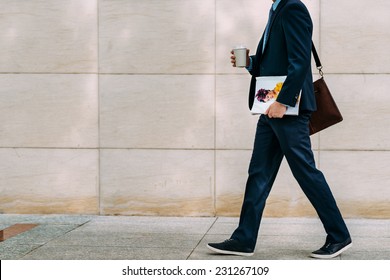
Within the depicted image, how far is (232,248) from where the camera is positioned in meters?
5.29

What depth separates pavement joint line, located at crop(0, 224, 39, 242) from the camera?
6101 millimetres

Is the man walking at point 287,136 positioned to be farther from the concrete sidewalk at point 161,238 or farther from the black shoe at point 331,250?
the concrete sidewalk at point 161,238

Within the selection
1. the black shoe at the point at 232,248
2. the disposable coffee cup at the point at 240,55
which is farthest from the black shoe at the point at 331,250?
the disposable coffee cup at the point at 240,55

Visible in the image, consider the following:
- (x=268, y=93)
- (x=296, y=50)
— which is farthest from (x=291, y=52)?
(x=268, y=93)

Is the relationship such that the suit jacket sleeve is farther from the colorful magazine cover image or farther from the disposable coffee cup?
the disposable coffee cup

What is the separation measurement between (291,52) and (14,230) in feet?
10.2

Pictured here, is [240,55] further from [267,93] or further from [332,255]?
[332,255]

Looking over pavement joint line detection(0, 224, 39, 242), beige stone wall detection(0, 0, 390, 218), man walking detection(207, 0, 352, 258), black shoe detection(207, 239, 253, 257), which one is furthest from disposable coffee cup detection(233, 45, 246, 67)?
pavement joint line detection(0, 224, 39, 242)

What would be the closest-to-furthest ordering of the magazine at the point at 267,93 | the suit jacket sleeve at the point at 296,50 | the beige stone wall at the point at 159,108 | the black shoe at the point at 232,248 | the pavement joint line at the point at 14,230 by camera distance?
the suit jacket sleeve at the point at 296,50, the magazine at the point at 267,93, the black shoe at the point at 232,248, the pavement joint line at the point at 14,230, the beige stone wall at the point at 159,108

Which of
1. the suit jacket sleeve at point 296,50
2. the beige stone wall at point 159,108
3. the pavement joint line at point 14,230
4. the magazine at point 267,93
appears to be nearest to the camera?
the suit jacket sleeve at point 296,50

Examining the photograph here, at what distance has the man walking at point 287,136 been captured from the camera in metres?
4.98

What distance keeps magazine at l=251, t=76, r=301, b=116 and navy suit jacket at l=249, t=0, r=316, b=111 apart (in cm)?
6
